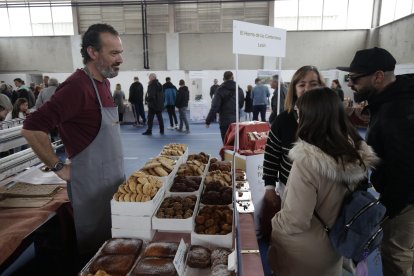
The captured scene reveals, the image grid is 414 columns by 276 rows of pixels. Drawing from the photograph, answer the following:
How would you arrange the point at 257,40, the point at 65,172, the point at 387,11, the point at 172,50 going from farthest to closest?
1. the point at 172,50
2. the point at 387,11
3. the point at 257,40
4. the point at 65,172

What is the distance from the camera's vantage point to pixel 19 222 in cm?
178

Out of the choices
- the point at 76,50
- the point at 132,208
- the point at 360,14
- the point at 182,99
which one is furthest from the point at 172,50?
the point at 132,208

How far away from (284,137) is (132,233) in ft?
3.91

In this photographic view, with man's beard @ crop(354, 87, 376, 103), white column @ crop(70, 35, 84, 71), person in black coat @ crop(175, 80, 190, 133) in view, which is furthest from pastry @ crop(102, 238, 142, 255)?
white column @ crop(70, 35, 84, 71)

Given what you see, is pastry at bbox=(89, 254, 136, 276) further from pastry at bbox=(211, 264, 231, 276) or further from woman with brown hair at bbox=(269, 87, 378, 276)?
woman with brown hair at bbox=(269, 87, 378, 276)

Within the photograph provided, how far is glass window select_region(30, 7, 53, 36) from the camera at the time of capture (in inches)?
543

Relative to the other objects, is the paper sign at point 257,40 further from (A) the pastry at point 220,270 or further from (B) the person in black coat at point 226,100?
(A) the pastry at point 220,270

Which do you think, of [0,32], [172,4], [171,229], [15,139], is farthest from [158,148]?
[0,32]

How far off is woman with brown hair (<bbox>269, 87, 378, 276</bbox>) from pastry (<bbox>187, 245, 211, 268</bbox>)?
17.0 inches

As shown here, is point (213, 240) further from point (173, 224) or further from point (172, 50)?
point (172, 50)

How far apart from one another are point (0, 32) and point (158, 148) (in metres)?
12.4

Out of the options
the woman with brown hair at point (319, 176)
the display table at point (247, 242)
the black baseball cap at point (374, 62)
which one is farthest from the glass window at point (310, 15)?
the display table at point (247, 242)

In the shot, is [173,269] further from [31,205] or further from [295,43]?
[295,43]

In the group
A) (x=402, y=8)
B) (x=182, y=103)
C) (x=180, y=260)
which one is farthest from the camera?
(x=402, y=8)
